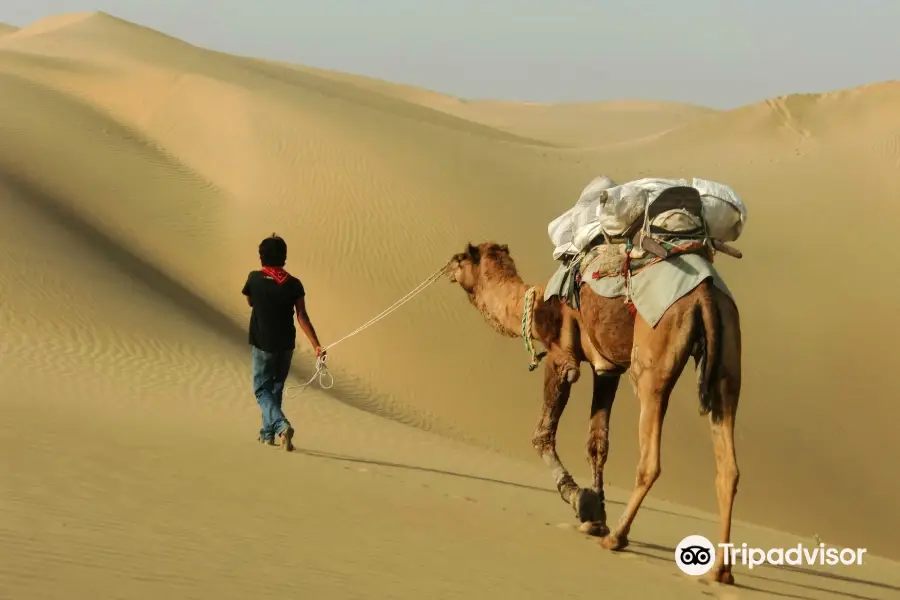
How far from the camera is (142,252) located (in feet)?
67.6

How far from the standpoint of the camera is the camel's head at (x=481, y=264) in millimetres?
10016

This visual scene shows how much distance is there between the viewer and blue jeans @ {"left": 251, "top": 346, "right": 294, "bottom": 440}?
34.4ft

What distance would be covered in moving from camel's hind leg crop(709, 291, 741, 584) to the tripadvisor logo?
0.11m

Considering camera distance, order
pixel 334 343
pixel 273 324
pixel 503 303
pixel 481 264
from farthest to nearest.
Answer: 1. pixel 334 343
2. pixel 273 324
3. pixel 481 264
4. pixel 503 303

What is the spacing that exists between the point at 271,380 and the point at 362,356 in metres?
8.35

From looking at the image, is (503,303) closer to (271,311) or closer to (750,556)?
(271,311)

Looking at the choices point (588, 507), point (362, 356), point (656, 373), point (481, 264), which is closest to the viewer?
point (656, 373)

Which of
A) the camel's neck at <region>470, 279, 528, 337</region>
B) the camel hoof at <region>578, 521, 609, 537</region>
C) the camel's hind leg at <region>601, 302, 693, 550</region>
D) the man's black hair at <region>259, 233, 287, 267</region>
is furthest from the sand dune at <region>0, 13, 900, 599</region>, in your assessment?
the man's black hair at <region>259, 233, 287, 267</region>

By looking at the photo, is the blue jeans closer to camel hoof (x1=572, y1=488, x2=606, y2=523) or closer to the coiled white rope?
the coiled white rope

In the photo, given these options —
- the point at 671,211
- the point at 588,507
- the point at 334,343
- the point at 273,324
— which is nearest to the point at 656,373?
the point at 671,211

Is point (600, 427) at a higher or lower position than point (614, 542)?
higher

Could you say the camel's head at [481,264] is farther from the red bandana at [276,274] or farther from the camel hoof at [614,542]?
the camel hoof at [614,542]

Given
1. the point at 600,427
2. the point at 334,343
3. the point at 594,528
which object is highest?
the point at 334,343

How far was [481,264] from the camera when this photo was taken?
10094 millimetres
